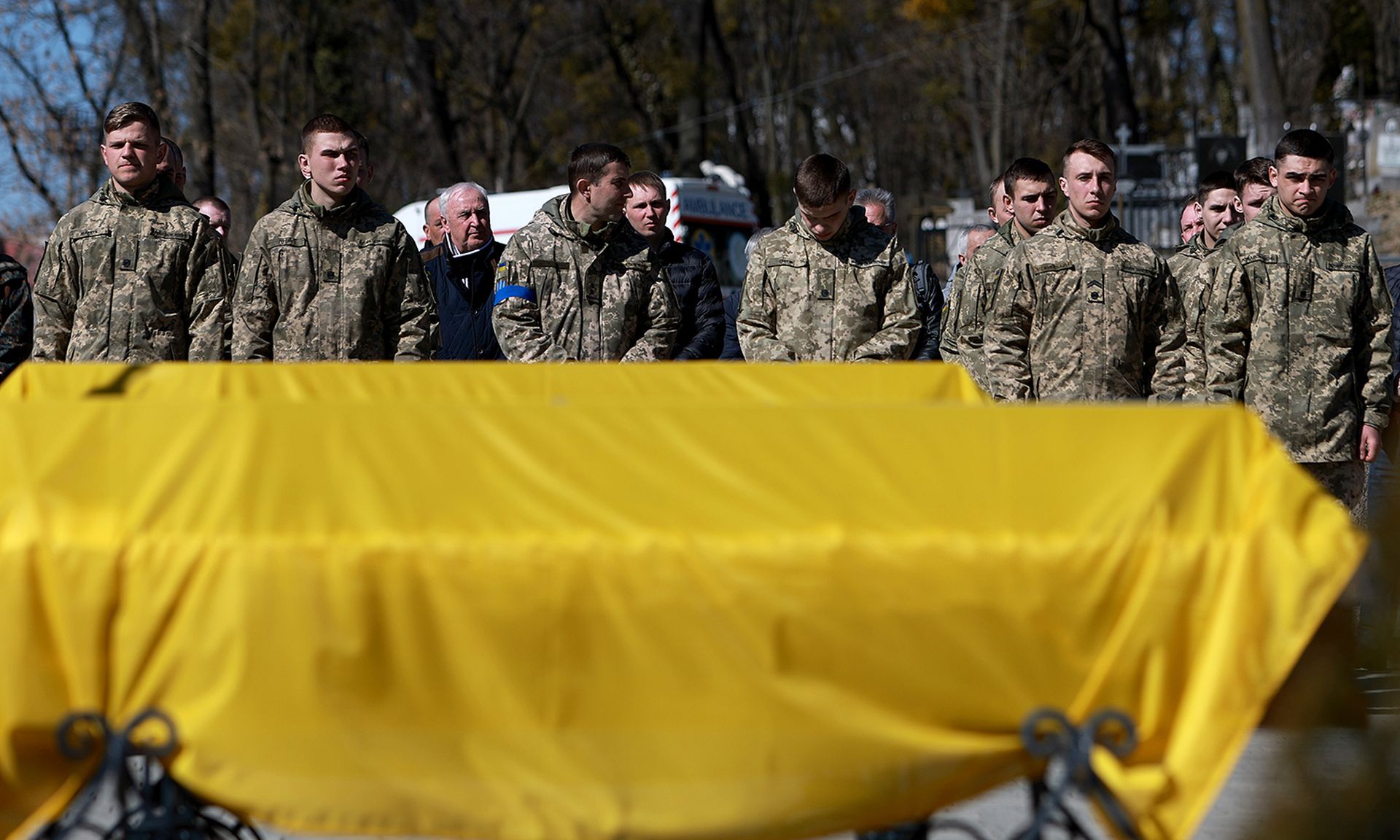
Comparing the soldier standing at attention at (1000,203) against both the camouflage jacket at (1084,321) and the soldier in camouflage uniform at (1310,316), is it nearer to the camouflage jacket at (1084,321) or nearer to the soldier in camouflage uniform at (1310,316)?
the camouflage jacket at (1084,321)

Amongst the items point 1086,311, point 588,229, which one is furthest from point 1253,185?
point 588,229

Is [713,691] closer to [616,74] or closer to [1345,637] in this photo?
[1345,637]

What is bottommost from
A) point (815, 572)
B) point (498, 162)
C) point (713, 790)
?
point (713, 790)

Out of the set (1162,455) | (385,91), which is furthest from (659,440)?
(385,91)

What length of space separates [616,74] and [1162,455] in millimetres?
33717

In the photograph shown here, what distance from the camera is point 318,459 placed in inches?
Result: 126

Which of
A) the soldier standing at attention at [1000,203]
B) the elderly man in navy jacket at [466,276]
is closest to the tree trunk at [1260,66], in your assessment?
the soldier standing at attention at [1000,203]

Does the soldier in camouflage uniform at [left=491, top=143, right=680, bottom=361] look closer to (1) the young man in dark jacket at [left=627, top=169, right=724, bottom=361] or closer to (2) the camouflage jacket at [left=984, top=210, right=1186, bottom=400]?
(1) the young man in dark jacket at [left=627, top=169, right=724, bottom=361]

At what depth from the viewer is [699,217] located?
20828mm

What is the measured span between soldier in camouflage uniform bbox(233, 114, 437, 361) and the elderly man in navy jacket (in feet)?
6.66

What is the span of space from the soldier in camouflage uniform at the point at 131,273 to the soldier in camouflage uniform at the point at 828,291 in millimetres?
2376

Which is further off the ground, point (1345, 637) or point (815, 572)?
point (815, 572)

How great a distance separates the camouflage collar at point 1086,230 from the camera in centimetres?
673

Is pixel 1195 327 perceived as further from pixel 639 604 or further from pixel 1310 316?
pixel 639 604
